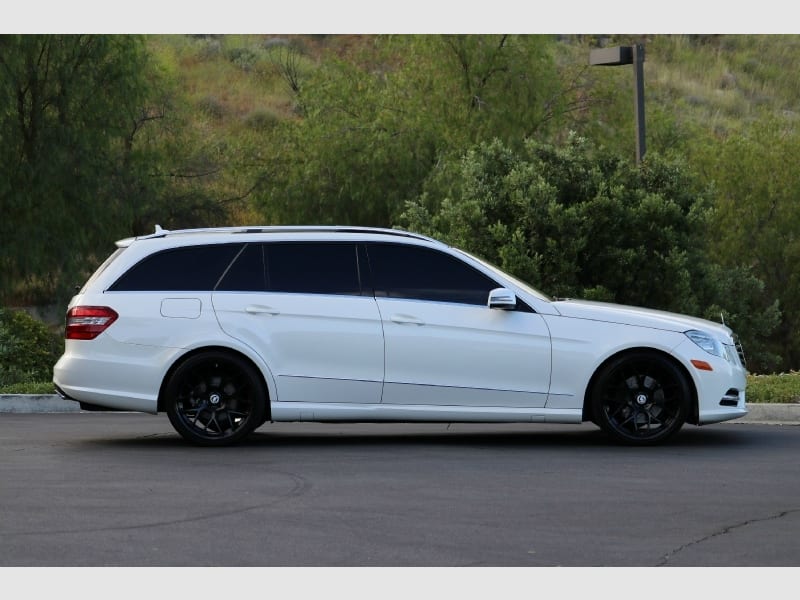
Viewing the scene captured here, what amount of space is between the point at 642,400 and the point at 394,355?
2036 millimetres

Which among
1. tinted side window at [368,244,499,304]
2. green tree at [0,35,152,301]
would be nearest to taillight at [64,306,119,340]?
tinted side window at [368,244,499,304]

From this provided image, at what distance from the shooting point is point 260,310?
40.0 feet

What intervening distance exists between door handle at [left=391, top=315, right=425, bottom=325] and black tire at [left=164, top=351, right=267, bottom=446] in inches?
47.4

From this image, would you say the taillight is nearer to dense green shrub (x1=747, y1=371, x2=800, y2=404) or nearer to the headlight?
the headlight

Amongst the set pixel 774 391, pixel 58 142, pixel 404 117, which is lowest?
pixel 774 391

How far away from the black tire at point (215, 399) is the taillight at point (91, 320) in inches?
28.4

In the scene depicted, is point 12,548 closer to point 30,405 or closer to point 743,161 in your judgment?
point 30,405

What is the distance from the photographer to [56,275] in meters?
34.6

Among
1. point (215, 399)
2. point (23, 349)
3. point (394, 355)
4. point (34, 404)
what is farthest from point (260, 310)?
point (23, 349)

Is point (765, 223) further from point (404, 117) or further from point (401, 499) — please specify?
point (401, 499)

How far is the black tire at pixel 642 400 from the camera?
39.7 feet

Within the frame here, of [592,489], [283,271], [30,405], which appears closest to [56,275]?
[30,405]

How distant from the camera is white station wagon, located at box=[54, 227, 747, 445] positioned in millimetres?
12086

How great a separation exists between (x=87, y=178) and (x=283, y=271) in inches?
897
